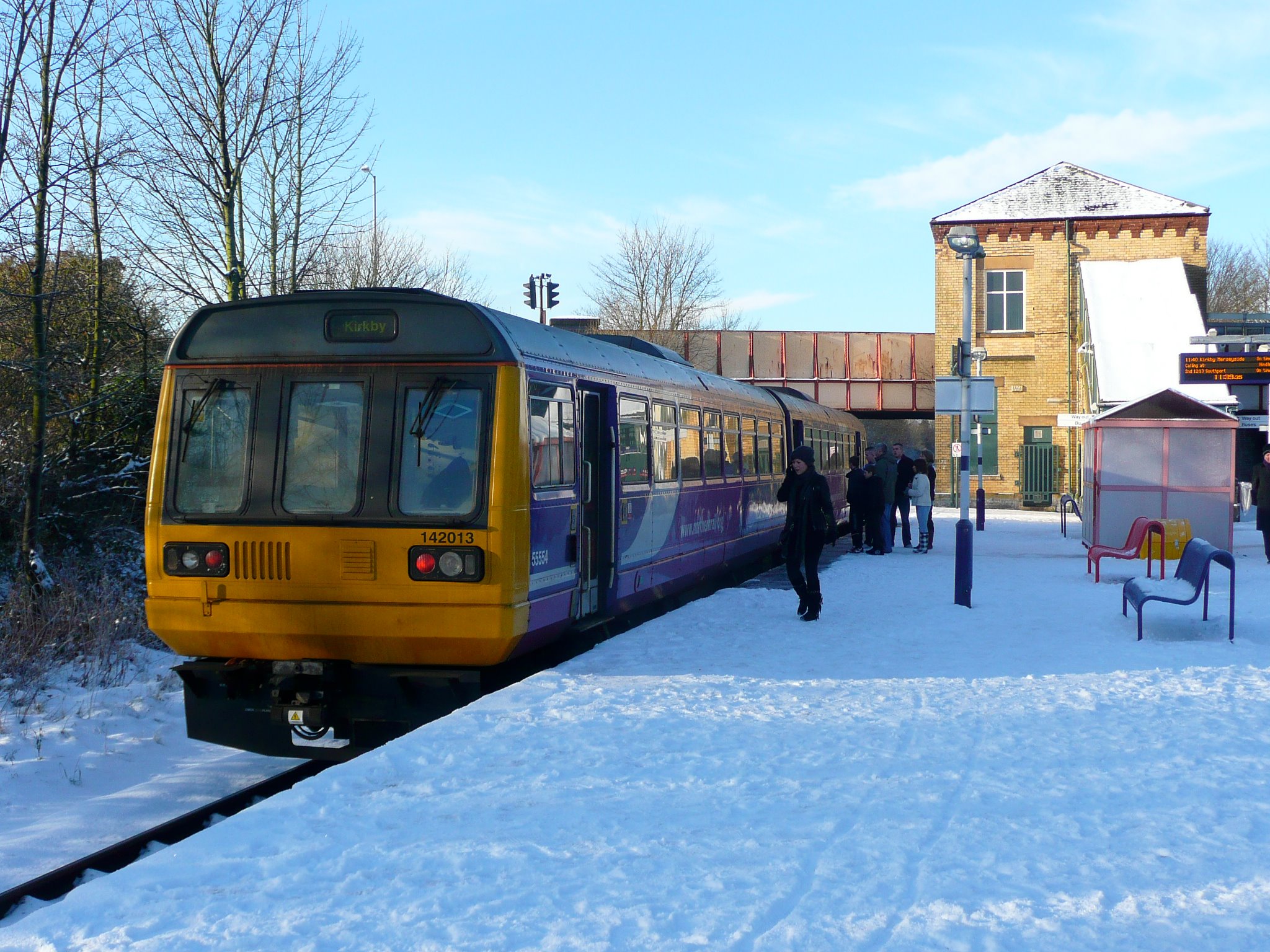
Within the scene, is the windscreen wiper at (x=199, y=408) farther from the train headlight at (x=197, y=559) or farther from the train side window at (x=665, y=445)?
the train side window at (x=665, y=445)

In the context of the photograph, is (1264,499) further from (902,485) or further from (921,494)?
(902,485)

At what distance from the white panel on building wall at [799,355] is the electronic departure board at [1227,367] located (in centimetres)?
2379

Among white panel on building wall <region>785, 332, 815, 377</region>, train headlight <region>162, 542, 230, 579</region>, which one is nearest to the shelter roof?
train headlight <region>162, 542, 230, 579</region>

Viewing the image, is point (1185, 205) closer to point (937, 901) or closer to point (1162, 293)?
point (1162, 293)

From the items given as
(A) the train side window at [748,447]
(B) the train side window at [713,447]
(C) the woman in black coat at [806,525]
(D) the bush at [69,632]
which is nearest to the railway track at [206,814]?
(C) the woman in black coat at [806,525]

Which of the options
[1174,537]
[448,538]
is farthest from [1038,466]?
[448,538]

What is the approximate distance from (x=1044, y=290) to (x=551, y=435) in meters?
34.6

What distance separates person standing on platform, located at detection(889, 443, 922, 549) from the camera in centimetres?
2125

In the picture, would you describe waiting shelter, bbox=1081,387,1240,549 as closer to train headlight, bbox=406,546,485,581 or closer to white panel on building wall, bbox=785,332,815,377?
train headlight, bbox=406,546,485,581

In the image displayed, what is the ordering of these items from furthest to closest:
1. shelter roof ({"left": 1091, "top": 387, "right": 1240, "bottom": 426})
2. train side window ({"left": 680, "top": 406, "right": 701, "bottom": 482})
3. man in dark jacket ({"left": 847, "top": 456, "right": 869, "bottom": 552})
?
man in dark jacket ({"left": 847, "top": 456, "right": 869, "bottom": 552}), shelter roof ({"left": 1091, "top": 387, "right": 1240, "bottom": 426}), train side window ({"left": 680, "top": 406, "right": 701, "bottom": 482})

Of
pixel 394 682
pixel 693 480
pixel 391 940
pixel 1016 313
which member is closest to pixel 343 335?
pixel 394 682

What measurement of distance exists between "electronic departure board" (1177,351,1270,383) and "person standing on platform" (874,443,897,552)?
223 inches

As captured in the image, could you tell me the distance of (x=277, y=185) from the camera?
19641mm

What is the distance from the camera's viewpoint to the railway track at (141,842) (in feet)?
18.4
